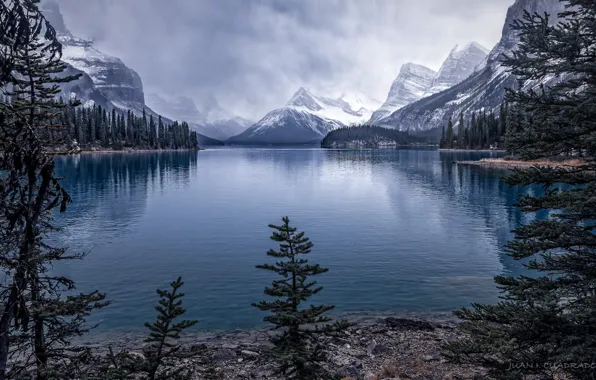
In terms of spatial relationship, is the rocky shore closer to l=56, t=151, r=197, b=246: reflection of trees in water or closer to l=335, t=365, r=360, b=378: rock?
l=335, t=365, r=360, b=378: rock

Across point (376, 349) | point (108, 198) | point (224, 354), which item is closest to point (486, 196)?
point (376, 349)

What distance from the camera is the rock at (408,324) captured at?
2292 centimetres

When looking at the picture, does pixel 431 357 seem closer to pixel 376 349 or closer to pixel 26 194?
pixel 376 349

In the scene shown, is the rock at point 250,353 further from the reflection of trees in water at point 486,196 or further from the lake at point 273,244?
the reflection of trees in water at point 486,196

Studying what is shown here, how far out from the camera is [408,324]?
922 inches

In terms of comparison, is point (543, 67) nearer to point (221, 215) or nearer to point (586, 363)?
point (586, 363)


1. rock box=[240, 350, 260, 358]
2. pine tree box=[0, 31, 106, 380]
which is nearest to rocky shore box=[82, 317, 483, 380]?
rock box=[240, 350, 260, 358]

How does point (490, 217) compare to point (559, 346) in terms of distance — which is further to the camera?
point (490, 217)

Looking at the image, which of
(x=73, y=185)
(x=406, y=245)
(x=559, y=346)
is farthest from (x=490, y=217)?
(x=73, y=185)

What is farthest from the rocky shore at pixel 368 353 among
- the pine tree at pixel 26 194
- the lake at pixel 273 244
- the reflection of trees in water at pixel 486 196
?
the reflection of trees in water at pixel 486 196

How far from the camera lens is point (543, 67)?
1304 cm

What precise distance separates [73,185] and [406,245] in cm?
7432

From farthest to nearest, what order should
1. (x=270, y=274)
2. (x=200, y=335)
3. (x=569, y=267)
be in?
(x=270, y=274) → (x=200, y=335) → (x=569, y=267)

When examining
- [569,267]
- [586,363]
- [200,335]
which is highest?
[569,267]
